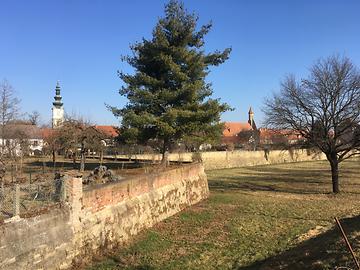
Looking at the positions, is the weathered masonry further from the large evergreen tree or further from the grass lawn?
the large evergreen tree

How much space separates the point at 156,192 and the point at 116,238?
189 inches

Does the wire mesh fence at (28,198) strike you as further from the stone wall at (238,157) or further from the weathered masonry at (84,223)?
the stone wall at (238,157)

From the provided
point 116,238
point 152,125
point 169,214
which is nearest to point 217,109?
point 152,125

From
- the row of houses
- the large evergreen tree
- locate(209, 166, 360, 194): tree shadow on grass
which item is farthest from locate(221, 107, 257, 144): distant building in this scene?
the large evergreen tree

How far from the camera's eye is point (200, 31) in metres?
27.3

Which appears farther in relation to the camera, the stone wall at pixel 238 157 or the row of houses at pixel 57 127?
the stone wall at pixel 238 157

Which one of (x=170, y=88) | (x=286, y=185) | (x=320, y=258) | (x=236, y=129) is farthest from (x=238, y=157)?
(x=236, y=129)

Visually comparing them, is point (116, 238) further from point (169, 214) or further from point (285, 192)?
point (285, 192)

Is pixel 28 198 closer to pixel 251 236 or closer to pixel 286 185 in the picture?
pixel 251 236

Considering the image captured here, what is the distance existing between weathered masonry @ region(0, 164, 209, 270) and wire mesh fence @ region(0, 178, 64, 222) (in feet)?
0.79

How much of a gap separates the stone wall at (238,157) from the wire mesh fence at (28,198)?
2787 cm

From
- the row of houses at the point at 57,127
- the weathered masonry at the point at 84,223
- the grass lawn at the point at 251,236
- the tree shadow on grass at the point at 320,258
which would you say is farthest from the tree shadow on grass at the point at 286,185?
the tree shadow on grass at the point at 320,258

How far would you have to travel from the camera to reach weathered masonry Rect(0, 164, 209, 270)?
Answer: 1069 centimetres

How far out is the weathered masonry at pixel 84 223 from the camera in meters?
10.7
